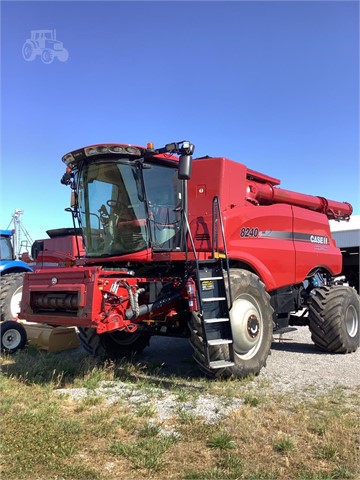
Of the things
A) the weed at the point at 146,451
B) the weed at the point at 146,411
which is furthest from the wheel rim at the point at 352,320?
the weed at the point at 146,451

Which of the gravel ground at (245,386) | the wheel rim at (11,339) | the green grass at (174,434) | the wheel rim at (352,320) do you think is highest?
the wheel rim at (352,320)

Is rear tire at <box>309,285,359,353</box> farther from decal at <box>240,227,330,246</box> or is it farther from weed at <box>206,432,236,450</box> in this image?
weed at <box>206,432,236,450</box>

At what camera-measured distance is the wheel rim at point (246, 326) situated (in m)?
5.67

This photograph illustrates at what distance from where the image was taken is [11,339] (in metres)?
7.45

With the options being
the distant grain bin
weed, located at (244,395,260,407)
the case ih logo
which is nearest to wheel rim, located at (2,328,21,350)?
weed, located at (244,395,260,407)

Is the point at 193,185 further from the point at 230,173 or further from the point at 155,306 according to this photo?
the point at 155,306

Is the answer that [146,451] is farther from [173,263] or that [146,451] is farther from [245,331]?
[173,263]

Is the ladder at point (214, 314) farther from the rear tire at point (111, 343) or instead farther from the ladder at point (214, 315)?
the rear tire at point (111, 343)

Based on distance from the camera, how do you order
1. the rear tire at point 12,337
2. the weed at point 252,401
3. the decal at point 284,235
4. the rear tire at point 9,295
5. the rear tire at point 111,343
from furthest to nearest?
the rear tire at point 9,295
the rear tire at point 12,337
the rear tire at point 111,343
the decal at point 284,235
the weed at point 252,401

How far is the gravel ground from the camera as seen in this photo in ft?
14.8

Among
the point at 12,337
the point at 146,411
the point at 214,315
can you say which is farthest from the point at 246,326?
the point at 12,337

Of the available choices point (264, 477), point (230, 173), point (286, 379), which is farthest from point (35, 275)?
point (264, 477)

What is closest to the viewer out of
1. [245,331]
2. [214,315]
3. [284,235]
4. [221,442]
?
[221,442]

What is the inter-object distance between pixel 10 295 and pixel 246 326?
6.24 meters
